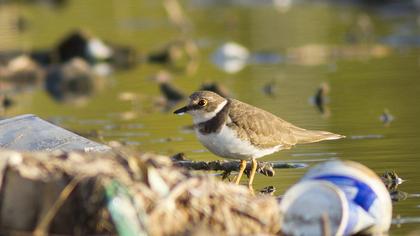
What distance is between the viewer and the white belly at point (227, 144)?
8391 mm

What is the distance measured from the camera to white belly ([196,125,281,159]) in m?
8.39

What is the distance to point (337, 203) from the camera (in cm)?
620

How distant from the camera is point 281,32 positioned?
23.9 metres

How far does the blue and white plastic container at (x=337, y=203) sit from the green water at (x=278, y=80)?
0.23 m

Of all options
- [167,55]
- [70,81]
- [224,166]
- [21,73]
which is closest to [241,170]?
[224,166]

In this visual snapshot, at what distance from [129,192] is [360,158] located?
3.75 metres

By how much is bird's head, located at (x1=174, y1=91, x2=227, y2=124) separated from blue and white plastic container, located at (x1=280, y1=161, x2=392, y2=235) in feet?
6.64

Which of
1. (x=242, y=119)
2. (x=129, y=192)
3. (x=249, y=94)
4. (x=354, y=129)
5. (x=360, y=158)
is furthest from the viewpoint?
(x=249, y=94)

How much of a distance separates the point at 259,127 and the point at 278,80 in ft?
25.8

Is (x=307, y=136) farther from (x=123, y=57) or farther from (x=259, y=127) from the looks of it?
(x=123, y=57)

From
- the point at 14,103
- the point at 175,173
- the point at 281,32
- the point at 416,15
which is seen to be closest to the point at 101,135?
the point at 14,103

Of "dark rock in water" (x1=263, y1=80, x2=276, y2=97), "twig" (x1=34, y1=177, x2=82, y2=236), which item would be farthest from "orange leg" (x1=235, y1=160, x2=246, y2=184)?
"dark rock in water" (x1=263, y1=80, x2=276, y2=97)

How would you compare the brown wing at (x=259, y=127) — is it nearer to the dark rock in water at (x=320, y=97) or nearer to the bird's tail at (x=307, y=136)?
the bird's tail at (x=307, y=136)

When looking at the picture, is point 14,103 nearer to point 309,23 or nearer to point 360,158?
point 360,158
